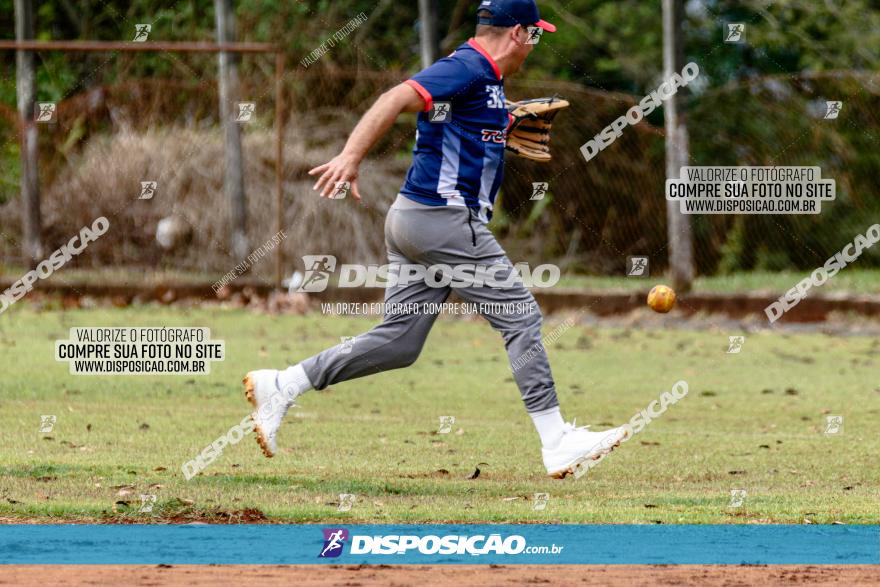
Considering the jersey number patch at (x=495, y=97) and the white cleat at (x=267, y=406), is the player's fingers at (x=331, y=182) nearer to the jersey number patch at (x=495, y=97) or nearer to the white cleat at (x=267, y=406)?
the jersey number patch at (x=495, y=97)

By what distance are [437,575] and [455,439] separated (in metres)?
4.15

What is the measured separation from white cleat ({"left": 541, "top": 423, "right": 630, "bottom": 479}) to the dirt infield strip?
1.64m

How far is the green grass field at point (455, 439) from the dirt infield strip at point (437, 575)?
1.06 m

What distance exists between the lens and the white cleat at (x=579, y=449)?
768 centimetres

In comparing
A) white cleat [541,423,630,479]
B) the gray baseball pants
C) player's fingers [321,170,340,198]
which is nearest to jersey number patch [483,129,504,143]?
the gray baseball pants

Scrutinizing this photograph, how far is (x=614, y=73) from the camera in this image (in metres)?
29.8

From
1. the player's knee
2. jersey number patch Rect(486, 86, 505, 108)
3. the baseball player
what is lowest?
the player's knee

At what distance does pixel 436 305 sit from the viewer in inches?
313

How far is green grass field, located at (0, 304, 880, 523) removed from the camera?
24.5 ft

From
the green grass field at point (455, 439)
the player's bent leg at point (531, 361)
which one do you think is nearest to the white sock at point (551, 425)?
the player's bent leg at point (531, 361)

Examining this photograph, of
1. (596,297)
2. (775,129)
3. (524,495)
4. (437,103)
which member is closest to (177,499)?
(524,495)

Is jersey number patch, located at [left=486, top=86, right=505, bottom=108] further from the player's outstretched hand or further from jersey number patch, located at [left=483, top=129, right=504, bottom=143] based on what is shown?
the player's outstretched hand

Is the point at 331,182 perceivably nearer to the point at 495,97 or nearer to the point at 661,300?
the point at 495,97

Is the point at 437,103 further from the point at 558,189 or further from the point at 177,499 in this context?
the point at 558,189
